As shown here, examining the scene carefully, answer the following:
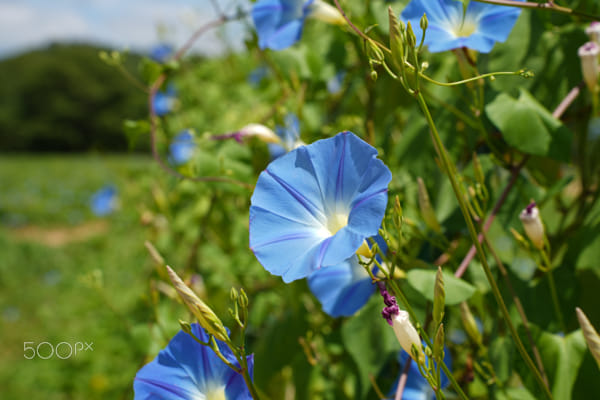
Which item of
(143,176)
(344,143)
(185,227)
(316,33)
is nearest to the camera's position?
(344,143)

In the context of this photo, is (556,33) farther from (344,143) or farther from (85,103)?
(85,103)

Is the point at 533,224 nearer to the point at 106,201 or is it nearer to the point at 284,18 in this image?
the point at 284,18

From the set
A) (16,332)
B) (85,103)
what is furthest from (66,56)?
(16,332)

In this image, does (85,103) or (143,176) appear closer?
(143,176)

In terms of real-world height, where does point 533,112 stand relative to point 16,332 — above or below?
above

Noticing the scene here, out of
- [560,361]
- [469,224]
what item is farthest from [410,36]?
[560,361]

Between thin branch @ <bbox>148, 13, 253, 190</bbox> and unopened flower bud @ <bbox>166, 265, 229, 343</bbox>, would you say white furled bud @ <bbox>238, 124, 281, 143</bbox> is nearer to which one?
thin branch @ <bbox>148, 13, 253, 190</bbox>

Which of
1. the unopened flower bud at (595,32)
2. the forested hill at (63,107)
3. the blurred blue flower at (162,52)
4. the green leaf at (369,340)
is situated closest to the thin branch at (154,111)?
the green leaf at (369,340)
